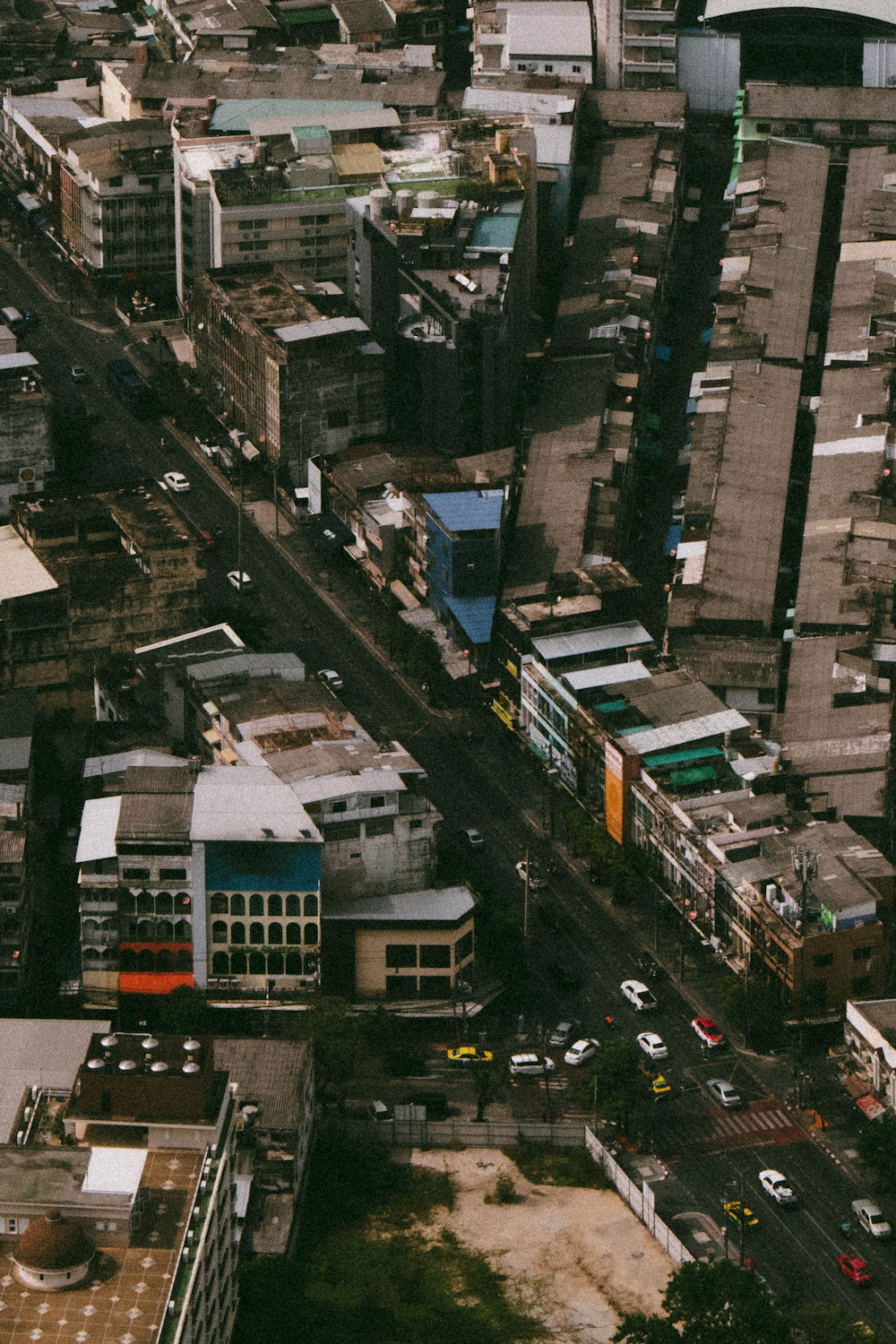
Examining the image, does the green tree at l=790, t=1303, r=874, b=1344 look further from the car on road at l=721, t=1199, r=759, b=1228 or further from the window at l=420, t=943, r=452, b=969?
the window at l=420, t=943, r=452, b=969

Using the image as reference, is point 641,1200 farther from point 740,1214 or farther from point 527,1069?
point 527,1069

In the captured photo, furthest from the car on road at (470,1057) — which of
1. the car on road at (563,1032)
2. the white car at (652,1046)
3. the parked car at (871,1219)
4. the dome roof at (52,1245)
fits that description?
the dome roof at (52,1245)

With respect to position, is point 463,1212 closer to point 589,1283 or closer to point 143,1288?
point 589,1283

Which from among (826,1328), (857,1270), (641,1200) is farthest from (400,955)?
(826,1328)

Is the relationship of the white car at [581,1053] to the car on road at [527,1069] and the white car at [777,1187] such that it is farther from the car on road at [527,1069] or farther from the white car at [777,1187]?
the white car at [777,1187]

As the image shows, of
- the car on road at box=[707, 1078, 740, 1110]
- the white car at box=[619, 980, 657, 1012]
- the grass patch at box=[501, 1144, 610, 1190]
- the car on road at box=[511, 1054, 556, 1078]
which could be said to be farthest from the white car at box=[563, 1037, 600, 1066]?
the car on road at box=[707, 1078, 740, 1110]

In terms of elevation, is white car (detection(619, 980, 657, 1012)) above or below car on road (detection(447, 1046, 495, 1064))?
above
